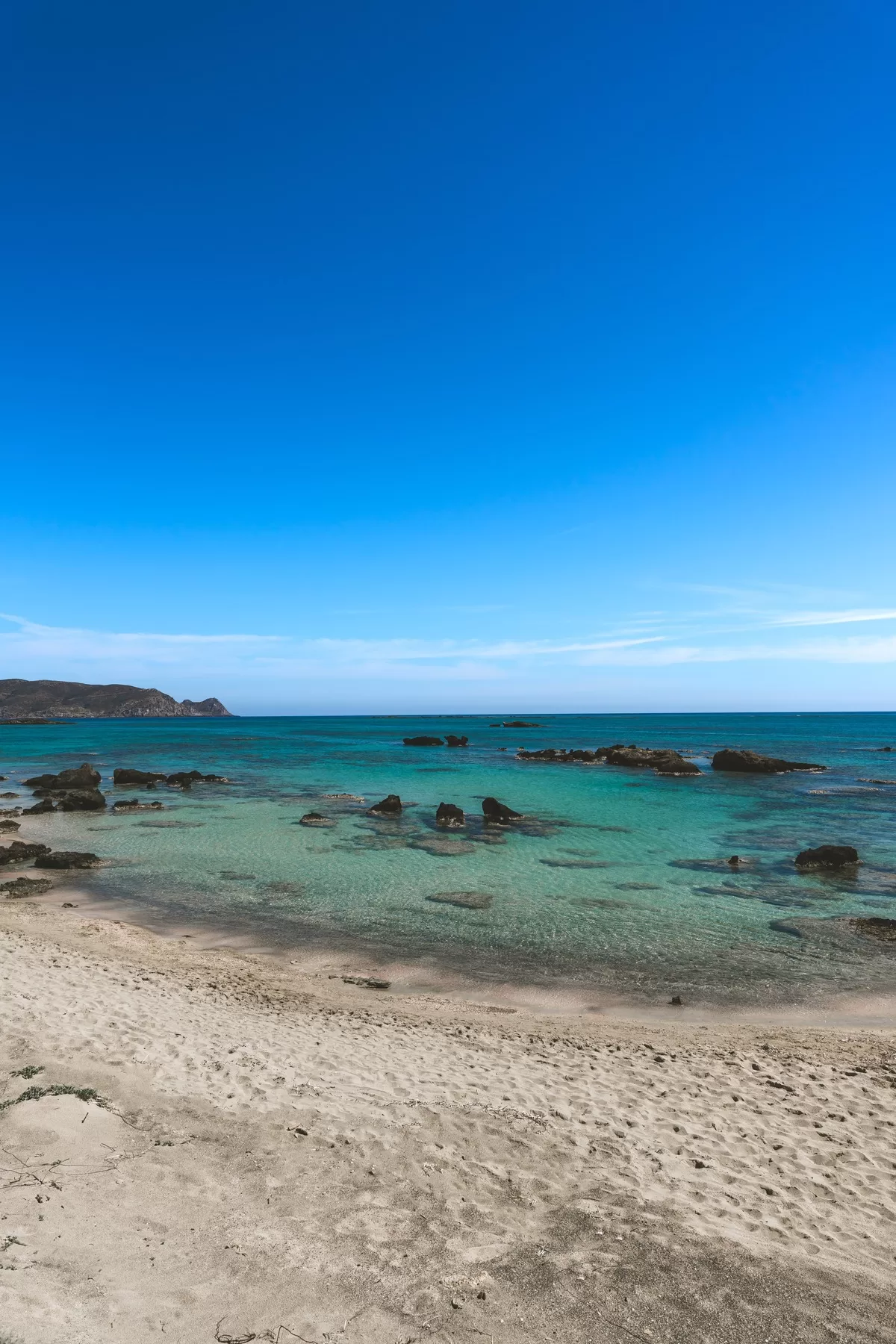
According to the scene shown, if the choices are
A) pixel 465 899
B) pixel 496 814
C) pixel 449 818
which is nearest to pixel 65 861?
pixel 465 899

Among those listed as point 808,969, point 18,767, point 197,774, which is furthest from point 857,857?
point 18,767

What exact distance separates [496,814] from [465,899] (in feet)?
42.5

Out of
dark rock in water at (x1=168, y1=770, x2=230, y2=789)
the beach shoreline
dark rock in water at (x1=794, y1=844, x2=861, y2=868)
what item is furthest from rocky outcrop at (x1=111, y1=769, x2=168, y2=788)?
dark rock in water at (x1=794, y1=844, x2=861, y2=868)

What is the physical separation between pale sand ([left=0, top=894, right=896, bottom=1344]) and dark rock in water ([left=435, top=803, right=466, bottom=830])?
62.7ft

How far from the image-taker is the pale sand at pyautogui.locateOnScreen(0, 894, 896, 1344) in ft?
16.3

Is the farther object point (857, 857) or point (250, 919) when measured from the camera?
point (857, 857)

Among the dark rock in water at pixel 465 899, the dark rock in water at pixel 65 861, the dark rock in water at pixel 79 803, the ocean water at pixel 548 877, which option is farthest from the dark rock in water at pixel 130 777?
the dark rock in water at pixel 465 899

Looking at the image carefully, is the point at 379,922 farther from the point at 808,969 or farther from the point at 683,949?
the point at 808,969

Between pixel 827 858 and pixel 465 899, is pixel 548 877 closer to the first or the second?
pixel 465 899

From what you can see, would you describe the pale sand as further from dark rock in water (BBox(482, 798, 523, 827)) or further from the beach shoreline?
dark rock in water (BBox(482, 798, 523, 827))

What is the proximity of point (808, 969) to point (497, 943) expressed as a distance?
698 cm

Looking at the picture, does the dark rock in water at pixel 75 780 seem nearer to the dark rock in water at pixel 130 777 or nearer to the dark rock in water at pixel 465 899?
the dark rock in water at pixel 130 777

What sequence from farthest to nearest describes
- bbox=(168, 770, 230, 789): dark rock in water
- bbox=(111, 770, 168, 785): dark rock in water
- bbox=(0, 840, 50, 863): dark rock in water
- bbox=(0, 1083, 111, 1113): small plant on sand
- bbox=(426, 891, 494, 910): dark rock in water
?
bbox=(111, 770, 168, 785): dark rock in water, bbox=(168, 770, 230, 789): dark rock in water, bbox=(0, 840, 50, 863): dark rock in water, bbox=(426, 891, 494, 910): dark rock in water, bbox=(0, 1083, 111, 1113): small plant on sand

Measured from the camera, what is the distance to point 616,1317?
498 cm
